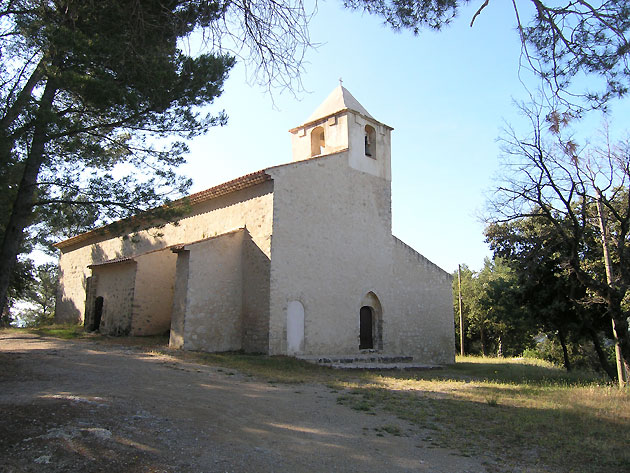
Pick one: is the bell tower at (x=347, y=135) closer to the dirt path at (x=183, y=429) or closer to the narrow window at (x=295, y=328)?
the narrow window at (x=295, y=328)

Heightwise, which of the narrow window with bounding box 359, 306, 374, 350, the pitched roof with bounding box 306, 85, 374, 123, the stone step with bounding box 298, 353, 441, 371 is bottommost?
the stone step with bounding box 298, 353, 441, 371

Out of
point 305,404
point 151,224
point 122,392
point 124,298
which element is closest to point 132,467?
point 122,392

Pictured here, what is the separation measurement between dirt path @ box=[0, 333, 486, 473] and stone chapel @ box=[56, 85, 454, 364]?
555 cm

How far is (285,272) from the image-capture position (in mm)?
15859

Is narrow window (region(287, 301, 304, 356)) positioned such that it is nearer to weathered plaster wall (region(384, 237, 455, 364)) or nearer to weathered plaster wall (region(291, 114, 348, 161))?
weathered plaster wall (region(384, 237, 455, 364))

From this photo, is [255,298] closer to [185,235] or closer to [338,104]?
[185,235]

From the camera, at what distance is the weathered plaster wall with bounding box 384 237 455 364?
19500 mm

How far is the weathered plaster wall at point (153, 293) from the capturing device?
18250mm

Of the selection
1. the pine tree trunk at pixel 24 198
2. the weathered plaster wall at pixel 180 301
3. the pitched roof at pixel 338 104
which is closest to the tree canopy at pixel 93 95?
the pine tree trunk at pixel 24 198

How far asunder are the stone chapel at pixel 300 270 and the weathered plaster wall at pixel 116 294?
65mm

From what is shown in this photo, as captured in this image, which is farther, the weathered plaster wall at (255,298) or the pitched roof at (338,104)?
the pitched roof at (338,104)

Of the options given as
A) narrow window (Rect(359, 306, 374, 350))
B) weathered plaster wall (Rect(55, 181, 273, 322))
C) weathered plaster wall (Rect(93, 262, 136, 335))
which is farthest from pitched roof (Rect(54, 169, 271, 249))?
narrow window (Rect(359, 306, 374, 350))

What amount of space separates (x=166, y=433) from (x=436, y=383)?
29.4ft

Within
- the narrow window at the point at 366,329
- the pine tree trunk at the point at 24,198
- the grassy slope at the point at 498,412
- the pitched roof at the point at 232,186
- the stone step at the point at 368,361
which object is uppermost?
the pitched roof at the point at 232,186
